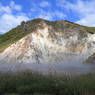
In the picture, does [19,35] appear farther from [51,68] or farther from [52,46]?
[51,68]

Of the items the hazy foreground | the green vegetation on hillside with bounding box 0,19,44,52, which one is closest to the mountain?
the green vegetation on hillside with bounding box 0,19,44,52

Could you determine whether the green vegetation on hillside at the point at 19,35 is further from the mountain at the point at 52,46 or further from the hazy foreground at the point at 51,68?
→ the hazy foreground at the point at 51,68

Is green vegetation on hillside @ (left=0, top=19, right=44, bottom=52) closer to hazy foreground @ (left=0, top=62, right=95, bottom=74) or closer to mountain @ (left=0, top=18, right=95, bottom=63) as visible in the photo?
mountain @ (left=0, top=18, right=95, bottom=63)

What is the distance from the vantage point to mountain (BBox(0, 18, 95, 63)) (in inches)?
1928

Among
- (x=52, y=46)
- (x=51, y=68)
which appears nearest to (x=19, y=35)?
(x=52, y=46)

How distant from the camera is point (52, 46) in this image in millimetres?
→ 52688

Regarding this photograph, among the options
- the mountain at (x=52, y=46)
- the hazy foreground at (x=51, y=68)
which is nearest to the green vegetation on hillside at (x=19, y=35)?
the mountain at (x=52, y=46)

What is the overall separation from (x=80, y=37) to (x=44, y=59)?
15.9m

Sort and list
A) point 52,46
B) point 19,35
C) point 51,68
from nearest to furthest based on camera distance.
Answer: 1. point 51,68
2. point 52,46
3. point 19,35

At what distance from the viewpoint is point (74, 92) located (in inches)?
320

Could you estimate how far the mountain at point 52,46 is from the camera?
4897 centimetres

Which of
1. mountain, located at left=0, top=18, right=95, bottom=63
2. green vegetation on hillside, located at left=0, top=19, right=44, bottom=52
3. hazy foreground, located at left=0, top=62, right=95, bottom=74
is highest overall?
green vegetation on hillside, located at left=0, top=19, right=44, bottom=52

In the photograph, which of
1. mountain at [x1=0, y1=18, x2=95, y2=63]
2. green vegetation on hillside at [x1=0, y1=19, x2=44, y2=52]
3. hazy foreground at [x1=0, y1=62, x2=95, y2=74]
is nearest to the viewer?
hazy foreground at [x1=0, y1=62, x2=95, y2=74]

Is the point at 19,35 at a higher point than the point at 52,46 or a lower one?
higher
